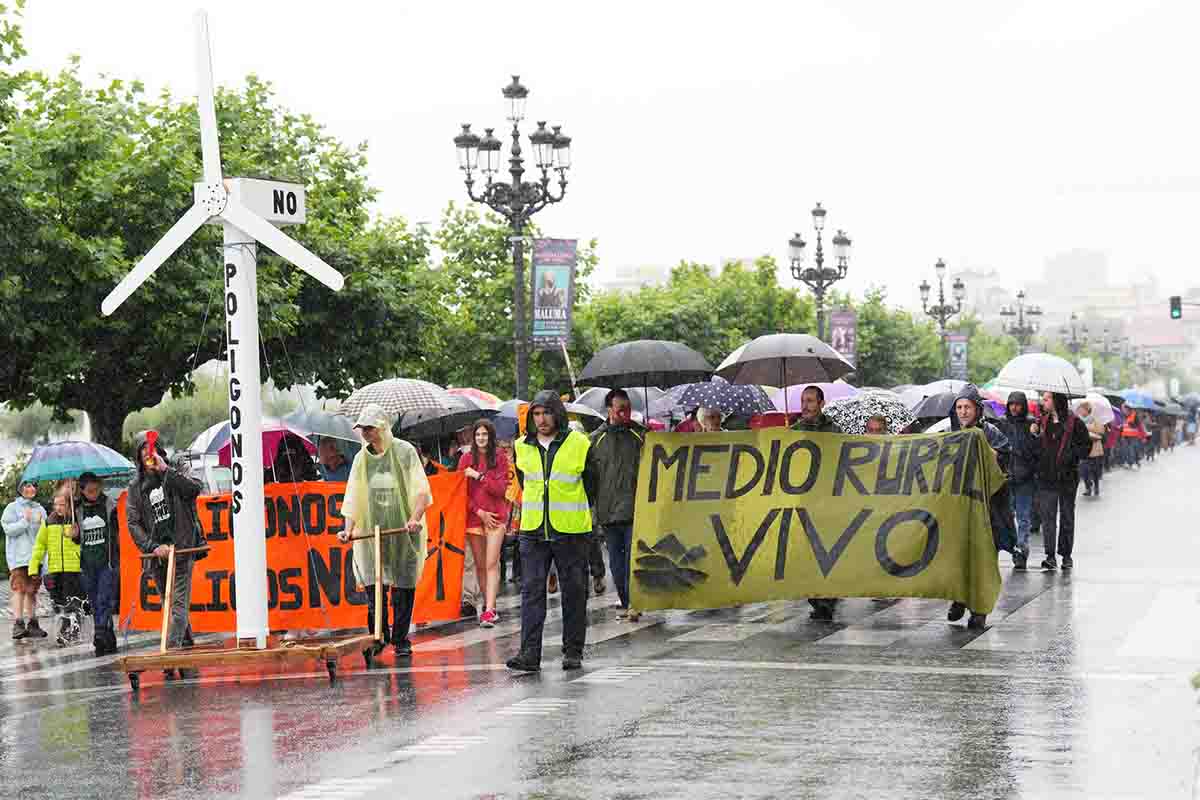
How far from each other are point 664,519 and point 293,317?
15.9 m

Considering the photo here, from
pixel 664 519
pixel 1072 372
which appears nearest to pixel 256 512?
pixel 664 519

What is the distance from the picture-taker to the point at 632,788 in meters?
7.77

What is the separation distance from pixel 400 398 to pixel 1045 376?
21.6ft

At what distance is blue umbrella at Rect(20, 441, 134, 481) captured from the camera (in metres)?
16.4

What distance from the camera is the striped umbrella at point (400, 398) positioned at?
19.5 meters

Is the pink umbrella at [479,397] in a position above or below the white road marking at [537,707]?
above

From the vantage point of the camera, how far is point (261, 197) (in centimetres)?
1254

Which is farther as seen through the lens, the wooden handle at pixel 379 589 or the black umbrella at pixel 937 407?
the black umbrella at pixel 937 407

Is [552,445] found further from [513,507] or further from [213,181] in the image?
[513,507]

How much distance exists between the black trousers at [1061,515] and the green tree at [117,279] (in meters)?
8.86

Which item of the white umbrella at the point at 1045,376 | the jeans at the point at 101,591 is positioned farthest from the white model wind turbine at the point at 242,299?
the white umbrella at the point at 1045,376

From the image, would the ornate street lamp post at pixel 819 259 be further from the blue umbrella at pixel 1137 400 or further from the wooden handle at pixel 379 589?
the wooden handle at pixel 379 589

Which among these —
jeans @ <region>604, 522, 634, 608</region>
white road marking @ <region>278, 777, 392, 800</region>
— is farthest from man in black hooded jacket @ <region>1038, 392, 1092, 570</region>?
white road marking @ <region>278, 777, 392, 800</region>

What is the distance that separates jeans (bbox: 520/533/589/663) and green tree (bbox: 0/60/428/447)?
30.5 feet
